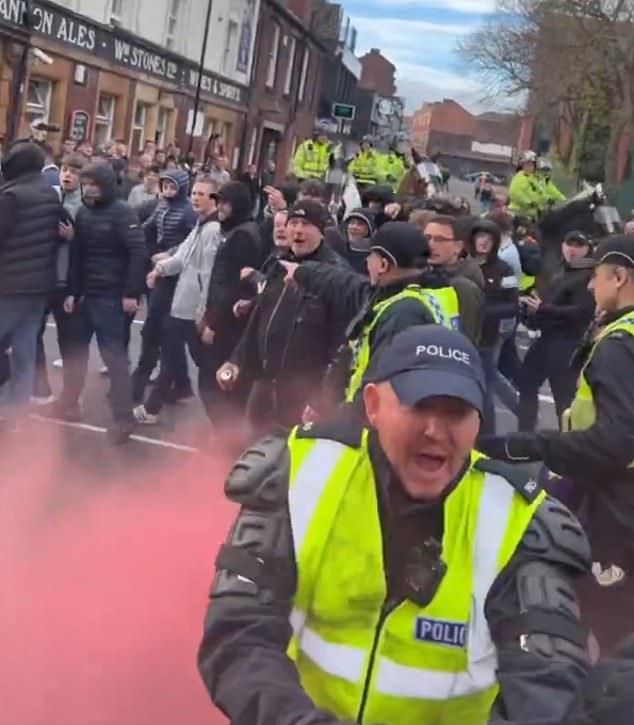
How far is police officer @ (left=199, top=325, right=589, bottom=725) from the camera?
78.5 inches

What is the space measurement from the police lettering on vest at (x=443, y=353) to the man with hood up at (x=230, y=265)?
5.25m

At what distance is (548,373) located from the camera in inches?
309

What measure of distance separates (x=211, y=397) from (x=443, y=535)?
5550 millimetres

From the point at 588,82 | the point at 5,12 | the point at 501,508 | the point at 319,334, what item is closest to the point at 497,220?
the point at 319,334

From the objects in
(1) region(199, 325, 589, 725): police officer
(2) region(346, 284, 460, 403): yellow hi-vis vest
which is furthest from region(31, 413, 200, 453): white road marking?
(1) region(199, 325, 589, 725): police officer

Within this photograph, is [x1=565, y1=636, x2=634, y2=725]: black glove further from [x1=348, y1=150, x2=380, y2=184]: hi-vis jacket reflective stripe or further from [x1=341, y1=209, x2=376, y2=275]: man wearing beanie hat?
[x1=348, y1=150, x2=380, y2=184]: hi-vis jacket reflective stripe

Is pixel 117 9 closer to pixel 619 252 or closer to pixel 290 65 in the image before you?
pixel 290 65

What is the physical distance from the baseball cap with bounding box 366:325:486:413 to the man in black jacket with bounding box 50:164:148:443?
5429mm

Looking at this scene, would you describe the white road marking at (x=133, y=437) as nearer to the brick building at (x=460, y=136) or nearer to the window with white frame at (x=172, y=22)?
the window with white frame at (x=172, y=22)

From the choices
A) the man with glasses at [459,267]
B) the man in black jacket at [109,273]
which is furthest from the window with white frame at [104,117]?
the man with glasses at [459,267]

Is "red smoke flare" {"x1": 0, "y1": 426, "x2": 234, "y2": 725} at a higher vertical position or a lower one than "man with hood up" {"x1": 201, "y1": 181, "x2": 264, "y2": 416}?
lower

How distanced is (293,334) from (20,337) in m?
2.09

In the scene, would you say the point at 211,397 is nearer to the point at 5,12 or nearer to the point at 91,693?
the point at 91,693

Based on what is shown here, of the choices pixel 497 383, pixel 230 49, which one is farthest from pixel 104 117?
pixel 497 383
